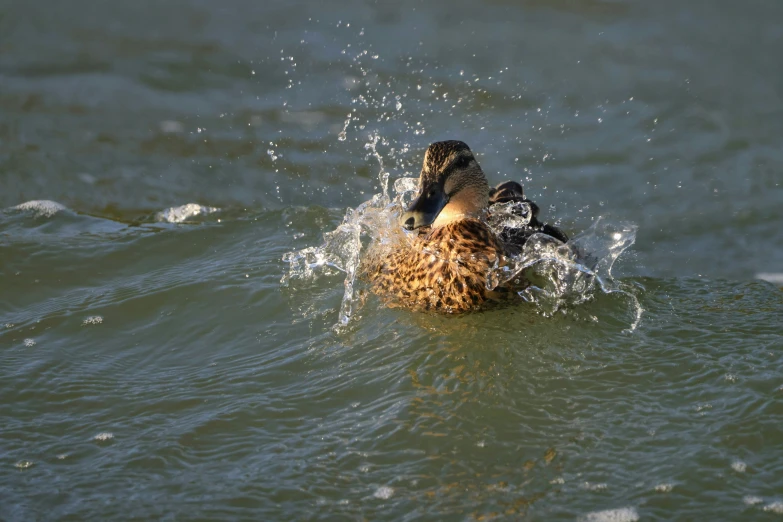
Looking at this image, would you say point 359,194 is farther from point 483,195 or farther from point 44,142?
point 44,142

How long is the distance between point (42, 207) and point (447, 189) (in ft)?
12.7

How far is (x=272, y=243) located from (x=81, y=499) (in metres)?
3.34

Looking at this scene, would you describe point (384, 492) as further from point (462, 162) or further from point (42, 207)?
point (42, 207)

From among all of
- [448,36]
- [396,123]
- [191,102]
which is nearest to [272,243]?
[396,123]

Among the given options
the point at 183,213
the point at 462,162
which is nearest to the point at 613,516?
the point at 462,162

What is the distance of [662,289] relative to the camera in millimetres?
5902

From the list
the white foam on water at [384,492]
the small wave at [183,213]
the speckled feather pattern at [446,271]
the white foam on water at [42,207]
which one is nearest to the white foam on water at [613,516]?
the white foam on water at [384,492]

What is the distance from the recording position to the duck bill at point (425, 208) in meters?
5.06

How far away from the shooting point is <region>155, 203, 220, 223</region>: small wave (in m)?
7.45

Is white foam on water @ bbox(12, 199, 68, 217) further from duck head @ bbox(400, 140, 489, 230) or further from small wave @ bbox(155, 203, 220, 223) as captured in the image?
duck head @ bbox(400, 140, 489, 230)

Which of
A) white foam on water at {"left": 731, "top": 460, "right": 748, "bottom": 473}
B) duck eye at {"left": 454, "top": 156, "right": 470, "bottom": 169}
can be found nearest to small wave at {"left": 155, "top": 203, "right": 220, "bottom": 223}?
duck eye at {"left": 454, "top": 156, "right": 470, "bottom": 169}

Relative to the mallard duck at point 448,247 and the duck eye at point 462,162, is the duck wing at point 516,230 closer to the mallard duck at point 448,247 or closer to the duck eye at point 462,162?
the mallard duck at point 448,247

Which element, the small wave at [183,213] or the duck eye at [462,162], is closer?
the duck eye at [462,162]

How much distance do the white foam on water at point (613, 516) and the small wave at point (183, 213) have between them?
491 cm
